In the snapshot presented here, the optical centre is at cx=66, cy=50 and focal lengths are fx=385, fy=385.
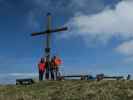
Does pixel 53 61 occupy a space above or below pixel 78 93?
above

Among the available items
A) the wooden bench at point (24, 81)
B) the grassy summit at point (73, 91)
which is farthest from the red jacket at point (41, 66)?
the grassy summit at point (73, 91)

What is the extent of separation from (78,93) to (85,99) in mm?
1612

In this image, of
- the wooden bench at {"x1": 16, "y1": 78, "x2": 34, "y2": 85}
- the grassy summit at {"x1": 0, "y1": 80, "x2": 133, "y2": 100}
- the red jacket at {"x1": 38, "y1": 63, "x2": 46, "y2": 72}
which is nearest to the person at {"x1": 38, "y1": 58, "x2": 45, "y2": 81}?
the red jacket at {"x1": 38, "y1": 63, "x2": 46, "y2": 72}

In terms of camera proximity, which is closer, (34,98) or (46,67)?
(34,98)

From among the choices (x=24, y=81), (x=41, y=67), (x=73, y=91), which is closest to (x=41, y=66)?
(x=41, y=67)

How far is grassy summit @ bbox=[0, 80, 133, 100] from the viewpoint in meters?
24.9

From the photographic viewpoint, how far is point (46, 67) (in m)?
35.9

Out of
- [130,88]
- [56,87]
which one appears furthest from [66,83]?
[130,88]

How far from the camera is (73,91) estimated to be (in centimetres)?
2708

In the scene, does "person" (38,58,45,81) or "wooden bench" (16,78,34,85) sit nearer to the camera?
"wooden bench" (16,78,34,85)

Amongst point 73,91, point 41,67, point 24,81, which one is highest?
point 41,67

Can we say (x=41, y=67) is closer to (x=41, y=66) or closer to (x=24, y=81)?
(x=41, y=66)

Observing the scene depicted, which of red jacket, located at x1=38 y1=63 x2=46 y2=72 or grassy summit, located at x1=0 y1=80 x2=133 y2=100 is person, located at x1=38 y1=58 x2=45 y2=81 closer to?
red jacket, located at x1=38 y1=63 x2=46 y2=72

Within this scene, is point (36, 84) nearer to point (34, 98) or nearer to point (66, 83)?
point (66, 83)
